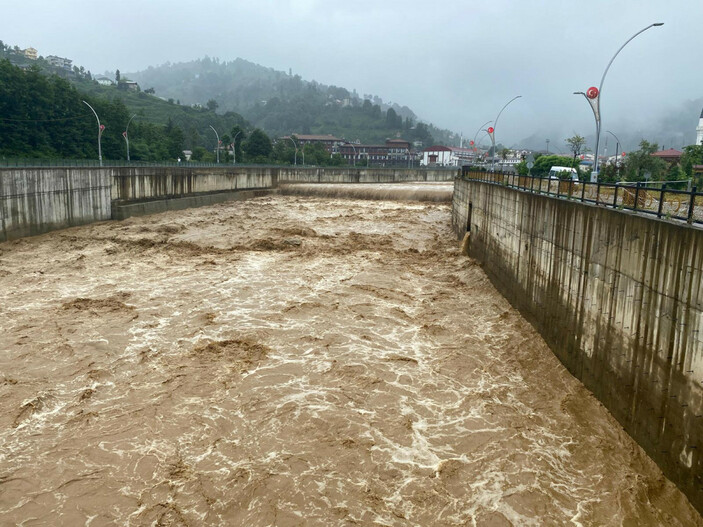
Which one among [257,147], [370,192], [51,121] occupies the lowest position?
[370,192]

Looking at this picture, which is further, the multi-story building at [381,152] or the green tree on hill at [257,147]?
the multi-story building at [381,152]

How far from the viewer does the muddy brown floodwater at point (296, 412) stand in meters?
9.68

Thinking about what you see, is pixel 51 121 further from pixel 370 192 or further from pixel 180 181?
pixel 370 192

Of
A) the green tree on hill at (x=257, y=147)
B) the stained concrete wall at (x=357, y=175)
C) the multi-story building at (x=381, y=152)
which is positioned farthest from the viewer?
the multi-story building at (x=381, y=152)

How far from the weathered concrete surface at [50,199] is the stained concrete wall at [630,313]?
31637 millimetres

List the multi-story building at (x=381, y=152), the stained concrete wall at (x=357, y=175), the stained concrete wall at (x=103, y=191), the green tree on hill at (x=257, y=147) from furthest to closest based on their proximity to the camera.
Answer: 1. the multi-story building at (x=381, y=152)
2. the green tree on hill at (x=257, y=147)
3. the stained concrete wall at (x=357, y=175)
4. the stained concrete wall at (x=103, y=191)

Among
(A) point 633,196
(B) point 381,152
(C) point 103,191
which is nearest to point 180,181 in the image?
(C) point 103,191

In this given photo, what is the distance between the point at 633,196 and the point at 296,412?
1021 cm

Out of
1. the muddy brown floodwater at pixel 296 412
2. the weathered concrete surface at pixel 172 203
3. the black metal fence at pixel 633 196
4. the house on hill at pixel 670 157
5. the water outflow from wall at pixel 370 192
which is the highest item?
the house on hill at pixel 670 157

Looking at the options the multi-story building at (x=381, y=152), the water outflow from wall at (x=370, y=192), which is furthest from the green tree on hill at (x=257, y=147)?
the multi-story building at (x=381, y=152)

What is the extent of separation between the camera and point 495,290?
24.4 m

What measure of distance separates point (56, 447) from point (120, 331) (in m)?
7.21

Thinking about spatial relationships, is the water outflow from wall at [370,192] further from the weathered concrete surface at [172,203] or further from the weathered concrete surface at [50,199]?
the weathered concrete surface at [50,199]

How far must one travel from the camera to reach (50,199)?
37.1 metres
